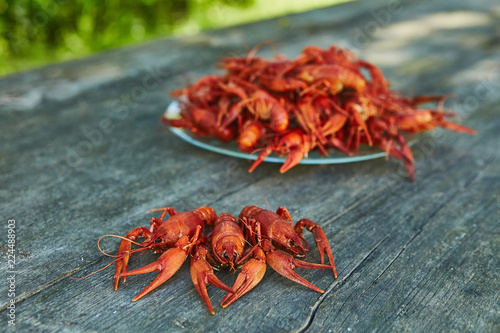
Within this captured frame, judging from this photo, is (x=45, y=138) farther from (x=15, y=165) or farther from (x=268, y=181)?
(x=268, y=181)

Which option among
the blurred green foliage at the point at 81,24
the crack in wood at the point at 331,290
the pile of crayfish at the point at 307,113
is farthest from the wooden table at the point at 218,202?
the blurred green foliage at the point at 81,24

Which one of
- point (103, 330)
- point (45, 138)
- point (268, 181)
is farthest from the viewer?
point (45, 138)

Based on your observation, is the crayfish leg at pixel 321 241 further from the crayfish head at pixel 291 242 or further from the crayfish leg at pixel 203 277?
the crayfish leg at pixel 203 277

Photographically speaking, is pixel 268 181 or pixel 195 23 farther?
pixel 195 23

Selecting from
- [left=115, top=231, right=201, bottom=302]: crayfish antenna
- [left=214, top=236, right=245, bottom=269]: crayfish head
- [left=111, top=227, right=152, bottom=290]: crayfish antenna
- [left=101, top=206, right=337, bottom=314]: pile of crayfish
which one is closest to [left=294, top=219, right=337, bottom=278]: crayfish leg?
[left=101, top=206, right=337, bottom=314]: pile of crayfish

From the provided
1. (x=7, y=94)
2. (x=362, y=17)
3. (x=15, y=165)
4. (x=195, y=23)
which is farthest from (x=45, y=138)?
(x=195, y=23)
